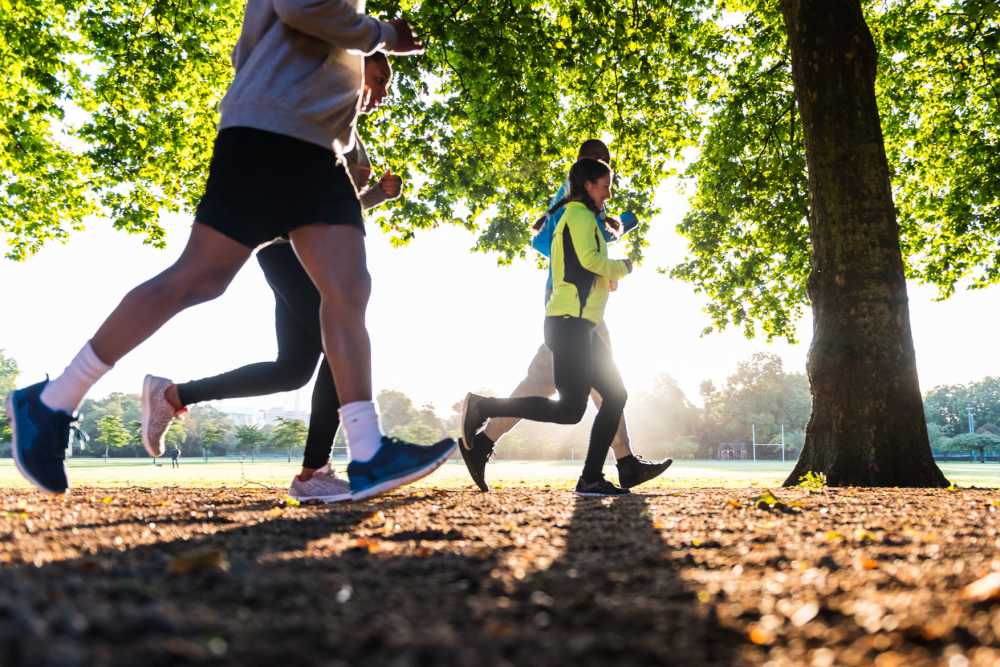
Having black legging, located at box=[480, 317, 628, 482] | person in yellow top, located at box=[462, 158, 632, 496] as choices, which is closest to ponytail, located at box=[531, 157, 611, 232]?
person in yellow top, located at box=[462, 158, 632, 496]

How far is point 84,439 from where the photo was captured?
397 cm

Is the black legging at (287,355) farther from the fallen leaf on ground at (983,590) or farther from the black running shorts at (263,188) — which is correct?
the fallen leaf on ground at (983,590)

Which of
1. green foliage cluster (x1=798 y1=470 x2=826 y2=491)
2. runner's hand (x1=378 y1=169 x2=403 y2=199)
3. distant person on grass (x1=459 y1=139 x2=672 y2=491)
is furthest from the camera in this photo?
green foliage cluster (x1=798 y1=470 x2=826 y2=491)

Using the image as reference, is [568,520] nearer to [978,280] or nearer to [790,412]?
A: [978,280]

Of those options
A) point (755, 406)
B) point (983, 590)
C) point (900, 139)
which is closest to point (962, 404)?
point (755, 406)

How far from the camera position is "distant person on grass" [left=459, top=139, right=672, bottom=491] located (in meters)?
5.44

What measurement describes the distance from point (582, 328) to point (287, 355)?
1.85m

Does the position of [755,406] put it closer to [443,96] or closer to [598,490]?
[443,96]

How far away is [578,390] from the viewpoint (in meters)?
4.89

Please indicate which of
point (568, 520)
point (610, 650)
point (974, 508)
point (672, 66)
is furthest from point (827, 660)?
point (672, 66)

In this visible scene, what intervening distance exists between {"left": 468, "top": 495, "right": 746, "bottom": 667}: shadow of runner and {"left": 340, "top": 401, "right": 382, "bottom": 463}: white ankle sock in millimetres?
1143

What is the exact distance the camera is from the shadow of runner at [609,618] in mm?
1192

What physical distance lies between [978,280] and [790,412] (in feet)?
262

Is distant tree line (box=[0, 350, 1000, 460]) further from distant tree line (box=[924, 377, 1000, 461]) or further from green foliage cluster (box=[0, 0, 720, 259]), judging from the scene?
green foliage cluster (box=[0, 0, 720, 259])
